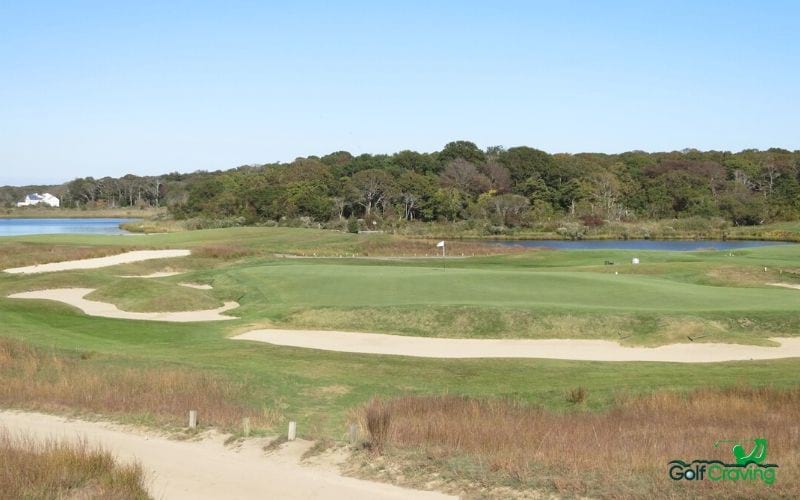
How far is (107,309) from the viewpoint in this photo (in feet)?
112

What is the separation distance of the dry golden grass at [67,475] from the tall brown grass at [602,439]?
3445 millimetres

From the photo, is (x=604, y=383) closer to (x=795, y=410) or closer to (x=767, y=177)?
(x=795, y=410)

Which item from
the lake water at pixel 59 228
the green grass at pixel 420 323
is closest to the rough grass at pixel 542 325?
the green grass at pixel 420 323

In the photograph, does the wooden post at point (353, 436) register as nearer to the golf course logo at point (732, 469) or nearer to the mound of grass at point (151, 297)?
the golf course logo at point (732, 469)

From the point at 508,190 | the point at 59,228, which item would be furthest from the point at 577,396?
the point at 508,190

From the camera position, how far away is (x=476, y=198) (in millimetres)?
138125

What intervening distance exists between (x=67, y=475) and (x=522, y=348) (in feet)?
54.6

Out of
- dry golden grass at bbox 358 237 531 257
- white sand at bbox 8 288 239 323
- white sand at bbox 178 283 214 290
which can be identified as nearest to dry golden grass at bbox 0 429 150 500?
white sand at bbox 8 288 239 323

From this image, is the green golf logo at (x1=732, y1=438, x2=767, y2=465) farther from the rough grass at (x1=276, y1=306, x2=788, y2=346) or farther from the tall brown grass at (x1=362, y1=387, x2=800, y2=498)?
the rough grass at (x1=276, y1=306, x2=788, y2=346)

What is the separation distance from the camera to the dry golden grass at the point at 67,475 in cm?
965

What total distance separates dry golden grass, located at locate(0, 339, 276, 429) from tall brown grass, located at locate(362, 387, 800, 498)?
3.01m

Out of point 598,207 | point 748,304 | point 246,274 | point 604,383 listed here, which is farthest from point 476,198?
point 604,383

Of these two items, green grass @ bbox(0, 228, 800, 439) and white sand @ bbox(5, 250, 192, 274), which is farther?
white sand @ bbox(5, 250, 192, 274)

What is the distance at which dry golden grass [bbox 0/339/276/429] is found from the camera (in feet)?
48.2
